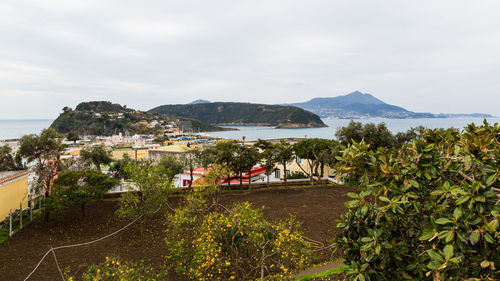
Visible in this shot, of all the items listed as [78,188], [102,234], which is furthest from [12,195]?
[102,234]

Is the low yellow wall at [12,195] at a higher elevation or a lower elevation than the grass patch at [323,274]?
higher

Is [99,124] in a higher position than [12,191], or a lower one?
higher

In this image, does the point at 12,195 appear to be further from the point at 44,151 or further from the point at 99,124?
the point at 99,124

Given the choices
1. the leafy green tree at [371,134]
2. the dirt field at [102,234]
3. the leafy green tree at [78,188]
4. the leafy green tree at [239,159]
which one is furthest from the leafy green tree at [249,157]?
the leafy green tree at [371,134]

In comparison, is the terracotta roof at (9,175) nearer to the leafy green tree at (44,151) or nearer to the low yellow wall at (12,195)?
the low yellow wall at (12,195)

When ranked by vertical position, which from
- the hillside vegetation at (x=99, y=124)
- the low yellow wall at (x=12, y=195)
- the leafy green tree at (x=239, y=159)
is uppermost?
the hillside vegetation at (x=99, y=124)

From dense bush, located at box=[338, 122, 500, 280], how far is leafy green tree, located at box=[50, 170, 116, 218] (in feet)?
38.5

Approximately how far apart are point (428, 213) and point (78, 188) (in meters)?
13.1

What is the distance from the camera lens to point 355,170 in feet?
10.8

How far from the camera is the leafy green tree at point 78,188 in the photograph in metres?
10.9

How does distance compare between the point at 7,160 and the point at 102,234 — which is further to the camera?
the point at 7,160

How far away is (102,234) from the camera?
10.7 meters

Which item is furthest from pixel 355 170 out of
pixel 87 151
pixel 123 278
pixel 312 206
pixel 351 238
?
pixel 87 151

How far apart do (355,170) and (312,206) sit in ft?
37.9
